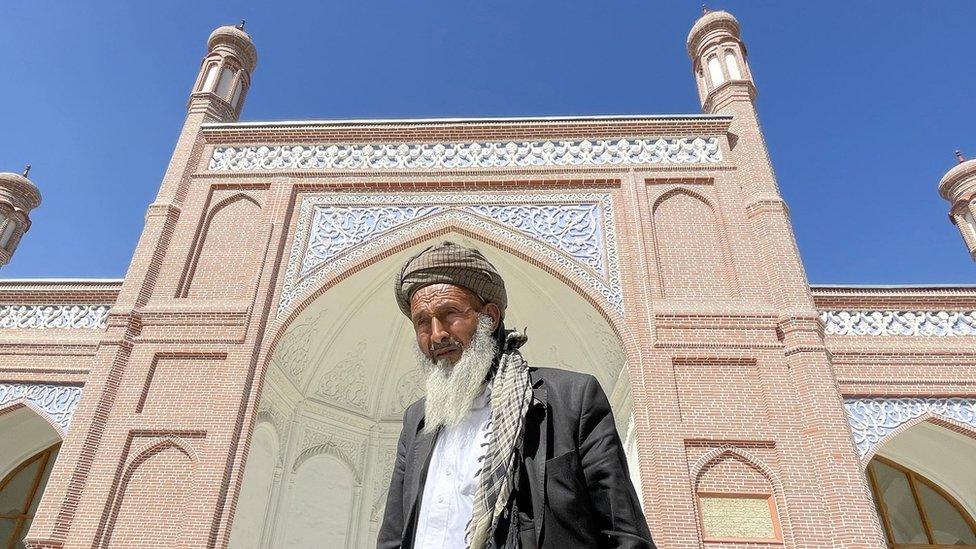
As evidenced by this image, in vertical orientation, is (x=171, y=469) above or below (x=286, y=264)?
below

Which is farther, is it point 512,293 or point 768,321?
point 512,293

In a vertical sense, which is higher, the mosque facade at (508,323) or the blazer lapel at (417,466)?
the mosque facade at (508,323)

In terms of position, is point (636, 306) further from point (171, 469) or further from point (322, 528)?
point (322, 528)

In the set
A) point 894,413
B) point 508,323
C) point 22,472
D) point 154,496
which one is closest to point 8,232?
point 22,472

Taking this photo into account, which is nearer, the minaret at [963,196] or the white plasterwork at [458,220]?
the white plasterwork at [458,220]

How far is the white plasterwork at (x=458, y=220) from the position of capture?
264 inches

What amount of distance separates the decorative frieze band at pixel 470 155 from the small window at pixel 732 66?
1.22m

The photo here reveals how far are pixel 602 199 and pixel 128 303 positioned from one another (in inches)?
197

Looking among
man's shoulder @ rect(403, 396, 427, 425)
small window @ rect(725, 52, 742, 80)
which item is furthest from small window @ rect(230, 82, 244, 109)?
man's shoulder @ rect(403, 396, 427, 425)

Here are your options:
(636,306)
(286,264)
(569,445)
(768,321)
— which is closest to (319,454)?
(286,264)

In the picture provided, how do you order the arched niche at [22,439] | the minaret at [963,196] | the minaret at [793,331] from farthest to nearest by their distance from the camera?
the minaret at [963,196] → the arched niche at [22,439] → the minaret at [793,331]

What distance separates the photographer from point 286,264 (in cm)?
686

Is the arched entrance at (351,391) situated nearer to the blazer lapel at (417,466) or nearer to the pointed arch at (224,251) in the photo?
the pointed arch at (224,251)

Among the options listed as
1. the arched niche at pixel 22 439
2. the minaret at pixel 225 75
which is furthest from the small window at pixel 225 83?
the arched niche at pixel 22 439
